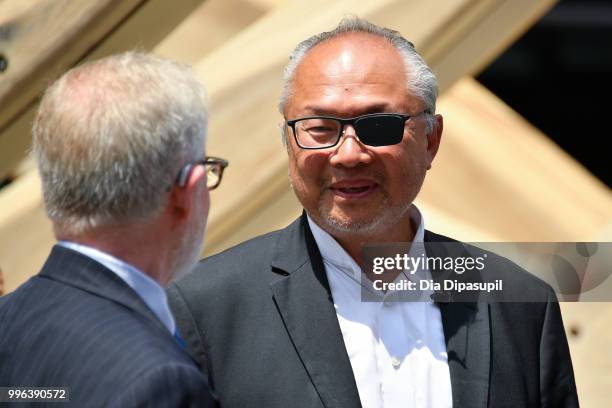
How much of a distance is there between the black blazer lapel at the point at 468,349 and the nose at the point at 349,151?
0.25 meters

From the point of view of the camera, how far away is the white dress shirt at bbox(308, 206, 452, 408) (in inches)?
66.1

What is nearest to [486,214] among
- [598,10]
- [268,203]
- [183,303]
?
[268,203]

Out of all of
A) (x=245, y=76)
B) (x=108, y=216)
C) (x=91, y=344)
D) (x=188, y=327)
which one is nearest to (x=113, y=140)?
(x=108, y=216)

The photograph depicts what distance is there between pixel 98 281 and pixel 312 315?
547 millimetres

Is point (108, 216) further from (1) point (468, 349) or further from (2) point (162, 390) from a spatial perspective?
(1) point (468, 349)

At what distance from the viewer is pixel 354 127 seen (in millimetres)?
1750

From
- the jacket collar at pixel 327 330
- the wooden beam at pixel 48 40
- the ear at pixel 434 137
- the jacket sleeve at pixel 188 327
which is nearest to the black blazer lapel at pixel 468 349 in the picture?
the jacket collar at pixel 327 330

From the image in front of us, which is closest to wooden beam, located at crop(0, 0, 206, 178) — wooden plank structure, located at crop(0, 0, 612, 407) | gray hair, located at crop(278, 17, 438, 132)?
wooden plank structure, located at crop(0, 0, 612, 407)

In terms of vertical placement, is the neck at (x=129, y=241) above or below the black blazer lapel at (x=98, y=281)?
above

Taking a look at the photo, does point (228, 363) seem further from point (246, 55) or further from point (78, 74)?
point (246, 55)

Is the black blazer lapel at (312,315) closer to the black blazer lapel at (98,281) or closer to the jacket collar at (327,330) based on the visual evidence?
the jacket collar at (327,330)

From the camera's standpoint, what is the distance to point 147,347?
1.18 meters

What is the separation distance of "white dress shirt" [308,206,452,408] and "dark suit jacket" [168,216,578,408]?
0.02 m

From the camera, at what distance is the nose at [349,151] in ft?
5.71
